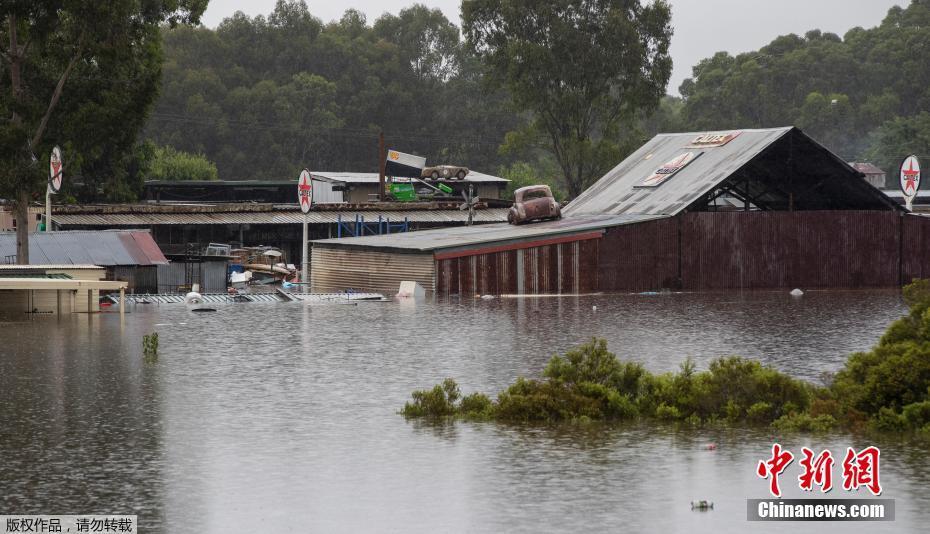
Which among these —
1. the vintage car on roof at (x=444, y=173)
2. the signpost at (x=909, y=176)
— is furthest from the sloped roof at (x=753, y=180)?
the vintage car on roof at (x=444, y=173)

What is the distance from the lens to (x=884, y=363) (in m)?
25.6

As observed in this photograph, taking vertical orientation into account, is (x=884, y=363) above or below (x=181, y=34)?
below

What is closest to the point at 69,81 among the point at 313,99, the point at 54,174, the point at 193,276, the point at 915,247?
the point at 54,174

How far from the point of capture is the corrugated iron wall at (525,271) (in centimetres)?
6397

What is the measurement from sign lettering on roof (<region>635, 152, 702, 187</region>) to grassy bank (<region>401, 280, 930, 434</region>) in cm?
4494

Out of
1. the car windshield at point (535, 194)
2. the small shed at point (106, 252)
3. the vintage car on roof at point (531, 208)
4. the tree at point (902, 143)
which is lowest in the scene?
the small shed at point (106, 252)

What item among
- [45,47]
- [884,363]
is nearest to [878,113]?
[45,47]

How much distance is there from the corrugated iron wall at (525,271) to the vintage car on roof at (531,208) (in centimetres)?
646

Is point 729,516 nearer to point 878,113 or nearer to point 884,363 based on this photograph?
Result: point 884,363

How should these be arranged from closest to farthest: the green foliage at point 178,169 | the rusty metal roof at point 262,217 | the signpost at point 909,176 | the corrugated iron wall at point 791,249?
the corrugated iron wall at point 791,249, the signpost at point 909,176, the rusty metal roof at point 262,217, the green foliage at point 178,169

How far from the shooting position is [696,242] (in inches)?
2680

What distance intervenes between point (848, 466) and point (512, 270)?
43.6 m

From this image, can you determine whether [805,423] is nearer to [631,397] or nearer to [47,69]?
[631,397]

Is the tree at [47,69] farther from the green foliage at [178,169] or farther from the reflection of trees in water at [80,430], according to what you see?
the green foliage at [178,169]
